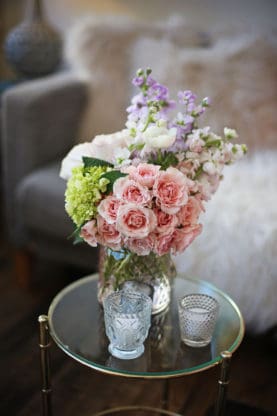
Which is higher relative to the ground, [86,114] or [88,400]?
[86,114]

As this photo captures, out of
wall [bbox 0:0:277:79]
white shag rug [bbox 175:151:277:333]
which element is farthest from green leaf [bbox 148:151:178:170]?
wall [bbox 0:0:277:79]

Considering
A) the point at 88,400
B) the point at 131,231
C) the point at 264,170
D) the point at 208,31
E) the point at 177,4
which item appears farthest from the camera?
the point at 177,4

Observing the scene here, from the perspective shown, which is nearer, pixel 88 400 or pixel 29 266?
pixel 88 400

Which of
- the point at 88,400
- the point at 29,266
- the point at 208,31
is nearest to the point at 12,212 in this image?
the point at 29,266

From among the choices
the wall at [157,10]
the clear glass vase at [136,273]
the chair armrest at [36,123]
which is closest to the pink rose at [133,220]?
the clear glass vase at [136,273]

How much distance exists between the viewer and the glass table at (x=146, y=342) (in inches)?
40.4

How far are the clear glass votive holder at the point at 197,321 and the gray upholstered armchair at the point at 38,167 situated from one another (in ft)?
2.43

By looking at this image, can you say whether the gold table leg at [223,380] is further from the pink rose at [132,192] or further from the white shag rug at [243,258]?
the white shag rug at [243,258]

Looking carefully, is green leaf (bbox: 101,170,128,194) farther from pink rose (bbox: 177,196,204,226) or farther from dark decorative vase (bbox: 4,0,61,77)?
dark decorative vase (bbox: 4,0,61,77)

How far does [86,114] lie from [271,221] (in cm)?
85

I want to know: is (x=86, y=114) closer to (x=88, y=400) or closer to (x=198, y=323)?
Answer: (x=88, y=400)

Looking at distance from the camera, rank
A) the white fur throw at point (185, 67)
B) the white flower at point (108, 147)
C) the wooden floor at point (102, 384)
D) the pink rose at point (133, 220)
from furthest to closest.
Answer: the white fur throw at point (185, 67) < the wooden floor at point (102, 384) < the white flower at point (108, 147) < the pink rose at point (133, 220)

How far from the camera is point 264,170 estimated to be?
6.21ft

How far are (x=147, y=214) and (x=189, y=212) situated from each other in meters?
0.09
